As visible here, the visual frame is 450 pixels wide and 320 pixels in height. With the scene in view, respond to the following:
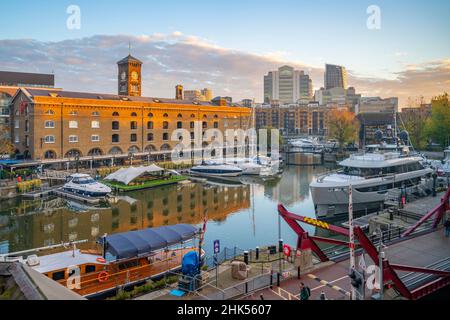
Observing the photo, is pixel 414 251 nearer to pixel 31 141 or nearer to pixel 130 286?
pixel 130 286

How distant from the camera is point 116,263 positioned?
15266mm

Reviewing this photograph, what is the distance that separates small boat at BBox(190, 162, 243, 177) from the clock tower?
25.9m

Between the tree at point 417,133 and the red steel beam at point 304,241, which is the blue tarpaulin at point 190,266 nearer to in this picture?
the red steel beam at point 304,241

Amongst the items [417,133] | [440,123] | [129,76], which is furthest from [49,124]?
[417,133]

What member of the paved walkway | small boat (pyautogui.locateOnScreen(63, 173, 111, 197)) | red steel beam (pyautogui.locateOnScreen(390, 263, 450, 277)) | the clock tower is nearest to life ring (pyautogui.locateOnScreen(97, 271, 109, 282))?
the paved walkway

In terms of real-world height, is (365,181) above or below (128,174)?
above

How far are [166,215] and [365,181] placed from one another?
15.4 metres

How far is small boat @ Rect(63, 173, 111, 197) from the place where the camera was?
110 ft

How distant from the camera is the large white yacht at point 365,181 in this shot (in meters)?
27.4

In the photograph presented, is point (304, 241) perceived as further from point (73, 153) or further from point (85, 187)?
point (73, 153)

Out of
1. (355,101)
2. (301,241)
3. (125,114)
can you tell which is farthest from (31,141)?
(355,101)

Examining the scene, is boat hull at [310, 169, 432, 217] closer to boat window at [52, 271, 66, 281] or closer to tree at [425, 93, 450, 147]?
boat window at [52, 271, 66, 281]

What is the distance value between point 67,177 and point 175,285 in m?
29.3

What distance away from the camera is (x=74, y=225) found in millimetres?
26188
